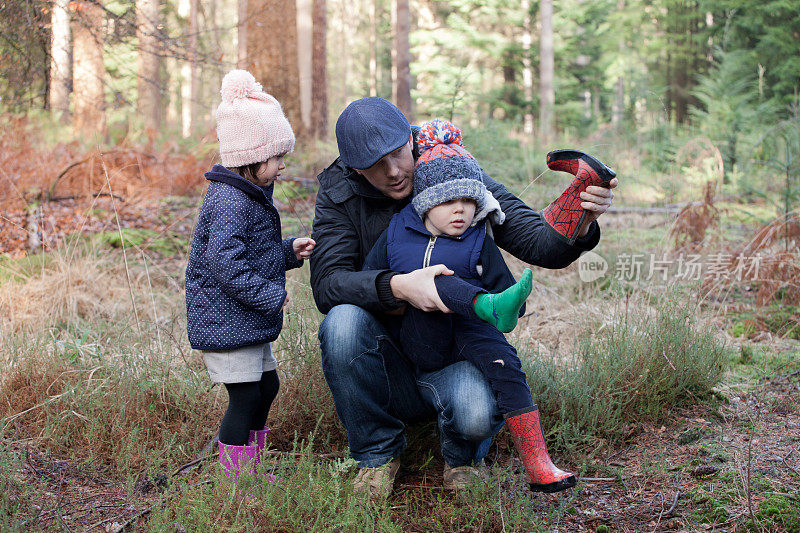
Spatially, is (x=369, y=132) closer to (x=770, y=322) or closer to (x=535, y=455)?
(x=535, y=455)

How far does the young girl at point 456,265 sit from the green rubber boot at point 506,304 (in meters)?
0.03

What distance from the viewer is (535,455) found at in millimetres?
2035

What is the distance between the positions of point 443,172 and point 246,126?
74 cm

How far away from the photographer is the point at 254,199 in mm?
2414

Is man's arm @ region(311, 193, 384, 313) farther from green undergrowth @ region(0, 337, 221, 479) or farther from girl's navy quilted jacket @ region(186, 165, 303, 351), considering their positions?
green undergrowth @ region(0, 337, 221, 479)

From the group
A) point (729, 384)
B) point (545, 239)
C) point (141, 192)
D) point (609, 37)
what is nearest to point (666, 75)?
point (609, 37)

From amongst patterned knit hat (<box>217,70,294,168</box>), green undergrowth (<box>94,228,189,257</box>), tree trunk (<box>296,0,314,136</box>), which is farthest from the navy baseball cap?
tree trunk (<box>296,0,314,136</box>)

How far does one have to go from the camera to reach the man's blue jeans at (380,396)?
2.22 metres

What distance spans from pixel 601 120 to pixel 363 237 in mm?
14553

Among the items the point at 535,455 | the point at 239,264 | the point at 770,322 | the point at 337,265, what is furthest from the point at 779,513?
the point at 770,322

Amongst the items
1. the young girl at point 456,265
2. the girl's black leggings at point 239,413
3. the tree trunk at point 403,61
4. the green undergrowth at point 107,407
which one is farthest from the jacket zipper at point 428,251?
the tree trunk at point 403,61

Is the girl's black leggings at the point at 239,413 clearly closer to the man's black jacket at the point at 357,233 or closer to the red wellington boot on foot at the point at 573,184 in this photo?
the man's black jacket at the point at 357,233

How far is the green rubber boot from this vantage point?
1.88 m

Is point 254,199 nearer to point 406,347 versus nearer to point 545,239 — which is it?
point 406,347
